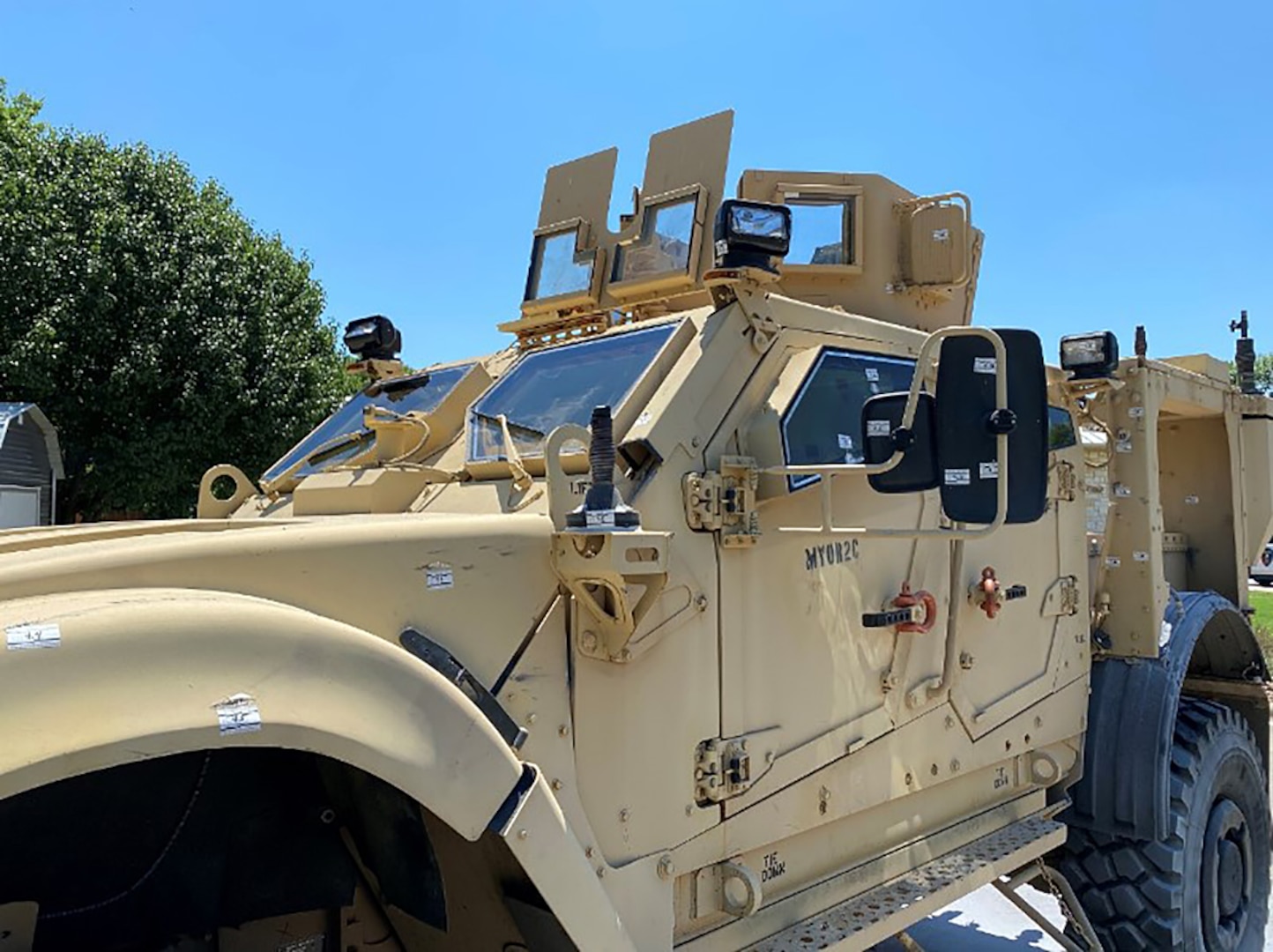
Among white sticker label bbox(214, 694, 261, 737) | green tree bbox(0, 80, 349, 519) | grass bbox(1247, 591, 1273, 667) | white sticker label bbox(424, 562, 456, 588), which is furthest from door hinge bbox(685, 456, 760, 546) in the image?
green tree bbox(0, 80, 349, 519)

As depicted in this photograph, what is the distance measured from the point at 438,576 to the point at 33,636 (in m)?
0.80

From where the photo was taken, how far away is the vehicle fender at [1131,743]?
431cm

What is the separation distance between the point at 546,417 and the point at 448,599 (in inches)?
36.3

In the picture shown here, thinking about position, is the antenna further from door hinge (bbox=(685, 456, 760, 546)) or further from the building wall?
the building wall

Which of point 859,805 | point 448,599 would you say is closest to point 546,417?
point 448,599

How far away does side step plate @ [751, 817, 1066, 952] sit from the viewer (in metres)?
2.89

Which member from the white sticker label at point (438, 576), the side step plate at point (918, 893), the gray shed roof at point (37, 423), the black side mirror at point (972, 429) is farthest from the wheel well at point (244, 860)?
the gray shed roof at point (37, 423)

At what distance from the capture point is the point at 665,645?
8.37 feet

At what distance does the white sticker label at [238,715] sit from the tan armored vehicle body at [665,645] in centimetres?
1

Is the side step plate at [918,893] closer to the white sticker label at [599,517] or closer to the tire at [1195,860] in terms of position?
the tire at [1195,860]

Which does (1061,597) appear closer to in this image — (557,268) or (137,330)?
(557,268)

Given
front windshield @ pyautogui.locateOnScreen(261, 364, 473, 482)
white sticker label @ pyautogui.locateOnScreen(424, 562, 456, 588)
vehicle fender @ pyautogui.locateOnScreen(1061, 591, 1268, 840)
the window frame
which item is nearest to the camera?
white sticker label @ pyautogui.locateOnScreen(424, 562, 456, 588)

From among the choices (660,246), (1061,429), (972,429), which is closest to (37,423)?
(660,246)

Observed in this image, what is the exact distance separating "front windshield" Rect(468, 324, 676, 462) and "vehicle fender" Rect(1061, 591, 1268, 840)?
2.78 metres
